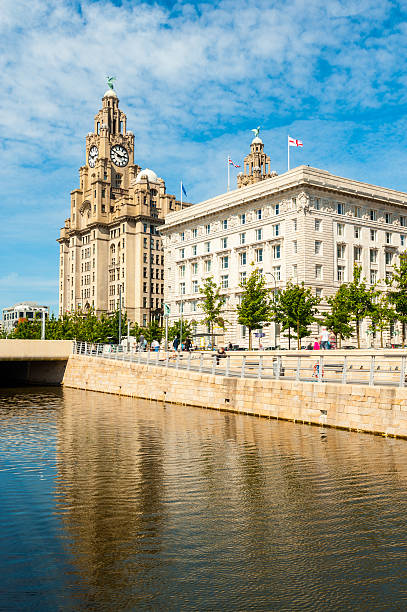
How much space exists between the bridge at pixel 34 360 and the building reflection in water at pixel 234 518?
107 feet

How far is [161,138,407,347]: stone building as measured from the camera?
6994 centimetres

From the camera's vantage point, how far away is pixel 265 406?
27.2 m

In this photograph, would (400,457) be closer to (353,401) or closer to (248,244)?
(353,401)

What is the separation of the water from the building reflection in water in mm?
30

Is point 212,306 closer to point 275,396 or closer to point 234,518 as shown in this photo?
point 275,396

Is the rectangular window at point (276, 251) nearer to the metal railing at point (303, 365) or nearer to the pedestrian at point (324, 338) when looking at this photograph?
the metal railing at point (303, 365)

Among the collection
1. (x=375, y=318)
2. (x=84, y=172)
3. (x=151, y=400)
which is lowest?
(x=151, y=400)

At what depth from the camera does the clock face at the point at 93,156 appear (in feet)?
434

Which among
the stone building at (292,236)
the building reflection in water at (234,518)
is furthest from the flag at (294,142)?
the building reflection in water at (234,518)

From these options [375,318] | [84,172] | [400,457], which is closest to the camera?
[400,457]

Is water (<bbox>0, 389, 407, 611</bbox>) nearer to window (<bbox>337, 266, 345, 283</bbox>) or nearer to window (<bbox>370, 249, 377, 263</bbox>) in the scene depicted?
window (<bbox>337, 266, 345, 283</bbox>)

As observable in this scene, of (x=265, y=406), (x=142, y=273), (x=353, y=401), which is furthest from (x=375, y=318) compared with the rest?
(x=142, y=273)

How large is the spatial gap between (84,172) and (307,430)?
119063mm

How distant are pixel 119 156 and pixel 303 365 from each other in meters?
105
